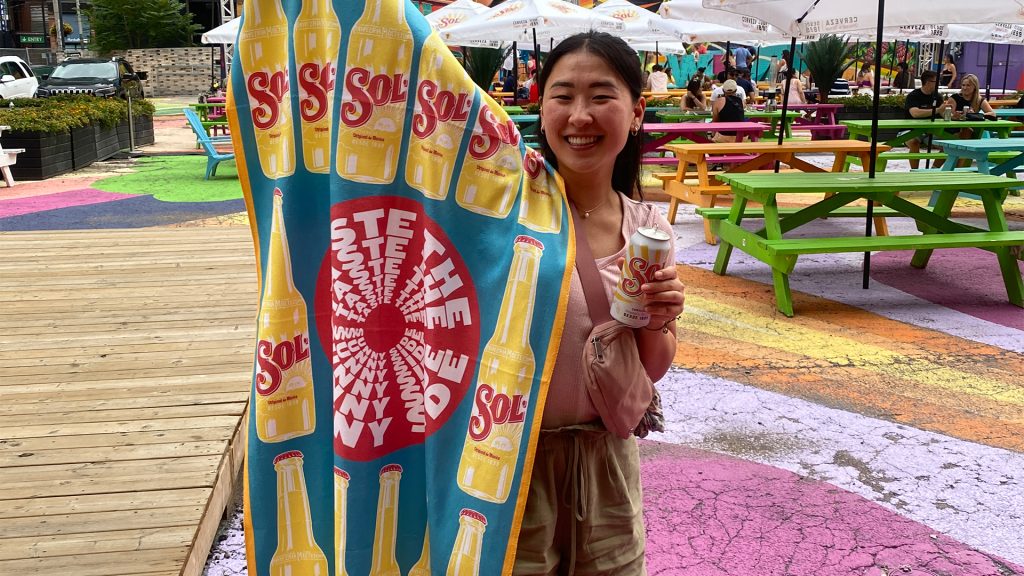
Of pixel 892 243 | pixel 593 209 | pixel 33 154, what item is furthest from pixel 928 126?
pixel 33 154

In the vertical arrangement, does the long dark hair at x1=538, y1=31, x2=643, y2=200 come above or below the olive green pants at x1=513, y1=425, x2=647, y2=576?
above

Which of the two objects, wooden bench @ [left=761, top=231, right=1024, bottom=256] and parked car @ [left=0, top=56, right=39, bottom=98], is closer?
wooden bench @ [left=761, top=231, right=1024, bottom=256]

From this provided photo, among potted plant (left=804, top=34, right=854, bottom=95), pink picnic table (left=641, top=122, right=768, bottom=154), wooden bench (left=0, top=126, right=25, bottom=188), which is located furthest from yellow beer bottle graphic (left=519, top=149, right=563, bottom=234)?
potted plant (left=804, top=34, right=854, bottom=95)

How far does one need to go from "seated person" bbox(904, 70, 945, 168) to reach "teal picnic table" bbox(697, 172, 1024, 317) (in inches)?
271

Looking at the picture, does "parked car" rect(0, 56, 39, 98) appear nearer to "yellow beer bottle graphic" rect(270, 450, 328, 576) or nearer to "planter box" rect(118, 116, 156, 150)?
"planter box" rect(118, 116, 156, 150)

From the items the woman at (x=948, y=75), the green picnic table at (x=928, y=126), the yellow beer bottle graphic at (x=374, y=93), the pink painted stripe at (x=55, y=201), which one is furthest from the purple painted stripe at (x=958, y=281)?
the woman at (x=948, y=75)

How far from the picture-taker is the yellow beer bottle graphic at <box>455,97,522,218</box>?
172cm

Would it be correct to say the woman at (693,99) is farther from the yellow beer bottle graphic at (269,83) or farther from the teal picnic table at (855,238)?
the yellow beer bottle graphic at (269,83)

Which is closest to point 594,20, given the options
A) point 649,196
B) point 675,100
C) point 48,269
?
point 649,196

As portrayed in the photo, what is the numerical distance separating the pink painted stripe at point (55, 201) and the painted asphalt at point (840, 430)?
7.41 metres

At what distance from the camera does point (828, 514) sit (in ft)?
11.3

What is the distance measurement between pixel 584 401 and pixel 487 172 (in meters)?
0.47

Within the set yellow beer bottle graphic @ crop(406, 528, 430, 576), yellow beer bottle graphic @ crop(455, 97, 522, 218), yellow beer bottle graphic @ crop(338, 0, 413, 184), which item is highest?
yellow beer bottle graphic @ crop(338, 0, 413, 184)

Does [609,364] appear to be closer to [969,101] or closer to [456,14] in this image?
[456,14]
